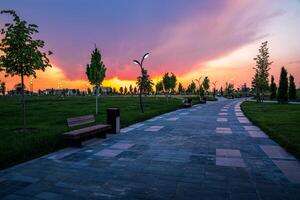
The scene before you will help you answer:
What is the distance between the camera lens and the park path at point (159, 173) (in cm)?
484

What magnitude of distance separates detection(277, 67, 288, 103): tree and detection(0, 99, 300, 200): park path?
43.8 metres

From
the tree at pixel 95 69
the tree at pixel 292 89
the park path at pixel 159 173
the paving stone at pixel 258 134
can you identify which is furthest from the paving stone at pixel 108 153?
the tree at pixel 292 89

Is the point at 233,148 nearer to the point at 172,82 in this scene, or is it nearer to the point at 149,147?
the point at 149,147

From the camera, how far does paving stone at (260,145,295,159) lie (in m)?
7.73

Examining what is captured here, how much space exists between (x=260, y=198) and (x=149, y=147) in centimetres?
486

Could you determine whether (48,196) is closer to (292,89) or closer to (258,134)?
(258,134)

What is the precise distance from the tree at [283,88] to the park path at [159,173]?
43793 mm

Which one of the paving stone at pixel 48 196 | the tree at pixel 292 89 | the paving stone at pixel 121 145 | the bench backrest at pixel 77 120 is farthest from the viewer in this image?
the tree at pixel 292 89

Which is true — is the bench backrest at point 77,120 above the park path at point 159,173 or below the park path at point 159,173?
above

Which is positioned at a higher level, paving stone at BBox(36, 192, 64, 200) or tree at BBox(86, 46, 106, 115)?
tree at BBox(86, 46, 106, 115)

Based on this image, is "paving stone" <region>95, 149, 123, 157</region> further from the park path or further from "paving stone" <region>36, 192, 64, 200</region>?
"paving stone" <region>36, 192, 64, 200</region>

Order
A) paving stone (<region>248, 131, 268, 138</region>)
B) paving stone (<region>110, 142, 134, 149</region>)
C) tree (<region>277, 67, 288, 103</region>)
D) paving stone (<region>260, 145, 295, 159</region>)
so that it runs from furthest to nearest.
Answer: tree (<region>277, 67, 288, 103</region>), paving stone (<region>248, 131, 268, 138</region>), paving stone (<region>110, 142, 134, 149</region>), paving stone (<region>260, 145, 295, 159</region>)

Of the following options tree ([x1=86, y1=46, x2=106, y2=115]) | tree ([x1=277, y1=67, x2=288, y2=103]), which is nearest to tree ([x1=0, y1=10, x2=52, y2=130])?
tree ([x1=86, y1=46, x2=106, y2=115])

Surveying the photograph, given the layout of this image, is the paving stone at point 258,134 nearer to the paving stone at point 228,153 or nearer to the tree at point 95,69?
the paving stone at point 228,153
